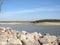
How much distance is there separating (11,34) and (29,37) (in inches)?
33.5

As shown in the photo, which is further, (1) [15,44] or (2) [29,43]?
(2) [29,43]

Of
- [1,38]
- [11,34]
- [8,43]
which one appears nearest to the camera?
[8,43]

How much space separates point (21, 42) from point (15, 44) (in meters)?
0.74

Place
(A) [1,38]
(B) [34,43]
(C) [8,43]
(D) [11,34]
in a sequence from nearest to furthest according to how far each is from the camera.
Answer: (C) [8,43] → (A) [1,38] → (B) [34,43] → (D) [11,34]

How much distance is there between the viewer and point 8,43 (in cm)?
890

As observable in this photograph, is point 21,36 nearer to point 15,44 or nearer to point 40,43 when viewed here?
point 40,43

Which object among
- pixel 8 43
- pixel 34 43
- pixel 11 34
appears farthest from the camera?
pixel 11 34

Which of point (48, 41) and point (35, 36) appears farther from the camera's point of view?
point (35, 36)

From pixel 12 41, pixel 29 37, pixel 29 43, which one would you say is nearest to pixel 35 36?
pixel 29 37

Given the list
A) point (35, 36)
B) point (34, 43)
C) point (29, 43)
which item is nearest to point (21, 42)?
point (29, 43)

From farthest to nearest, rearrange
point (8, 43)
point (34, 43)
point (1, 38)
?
1. point (34, 43)
2. point (1, 38)
3. point (8, 43)

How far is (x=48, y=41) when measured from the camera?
1066cm

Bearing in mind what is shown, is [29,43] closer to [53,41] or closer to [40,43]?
[40,43]

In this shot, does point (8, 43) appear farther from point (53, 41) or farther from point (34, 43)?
point (53, 41)
